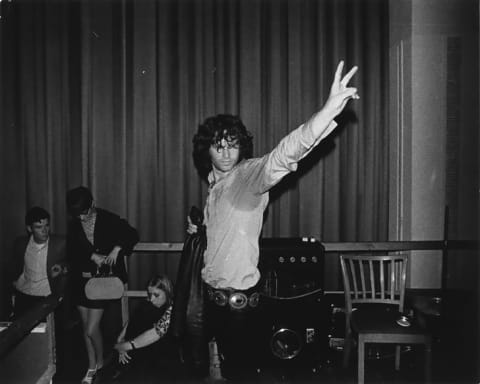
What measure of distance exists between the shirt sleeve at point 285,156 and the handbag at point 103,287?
66.0 inches

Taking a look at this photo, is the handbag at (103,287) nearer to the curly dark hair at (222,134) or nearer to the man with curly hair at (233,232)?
the man with curly hair at (233,232)

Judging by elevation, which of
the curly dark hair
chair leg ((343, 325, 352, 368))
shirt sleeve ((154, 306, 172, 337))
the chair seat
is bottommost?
chair leg ((343, 325, 352, 368))

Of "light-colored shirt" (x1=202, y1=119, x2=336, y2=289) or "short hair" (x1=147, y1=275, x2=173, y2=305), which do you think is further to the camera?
"short hair" (x1=147, y1=275, x2=173, y2=305)

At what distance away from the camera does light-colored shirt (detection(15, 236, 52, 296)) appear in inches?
152

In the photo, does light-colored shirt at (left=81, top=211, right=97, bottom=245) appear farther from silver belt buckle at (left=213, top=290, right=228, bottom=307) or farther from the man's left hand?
silver belt buckle at (left=213, top=290, right=228, bottom=307)

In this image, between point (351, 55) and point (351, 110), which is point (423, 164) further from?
point (351, 55)

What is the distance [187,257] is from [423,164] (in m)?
2.66

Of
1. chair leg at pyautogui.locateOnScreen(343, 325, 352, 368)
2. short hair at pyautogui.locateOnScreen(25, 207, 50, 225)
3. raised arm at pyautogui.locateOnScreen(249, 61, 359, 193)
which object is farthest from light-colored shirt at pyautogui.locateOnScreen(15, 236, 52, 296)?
raised arm at pyautogui.locateOnScreen(249, 61, 359, 193)

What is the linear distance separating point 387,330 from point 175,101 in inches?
114

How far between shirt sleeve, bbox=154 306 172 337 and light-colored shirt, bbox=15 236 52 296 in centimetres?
100

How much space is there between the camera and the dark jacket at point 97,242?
353cm

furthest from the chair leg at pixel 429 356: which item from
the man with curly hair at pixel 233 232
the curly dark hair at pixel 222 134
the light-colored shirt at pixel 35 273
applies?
the light-colored shirt at pixel 35 273

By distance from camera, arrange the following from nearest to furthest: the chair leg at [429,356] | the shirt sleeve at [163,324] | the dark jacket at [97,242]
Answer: the chair leg at [429,356]
the shirt sleeve at [163,324]
the dark jacket at [97,242]

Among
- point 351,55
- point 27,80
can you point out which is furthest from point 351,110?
point 27,80
